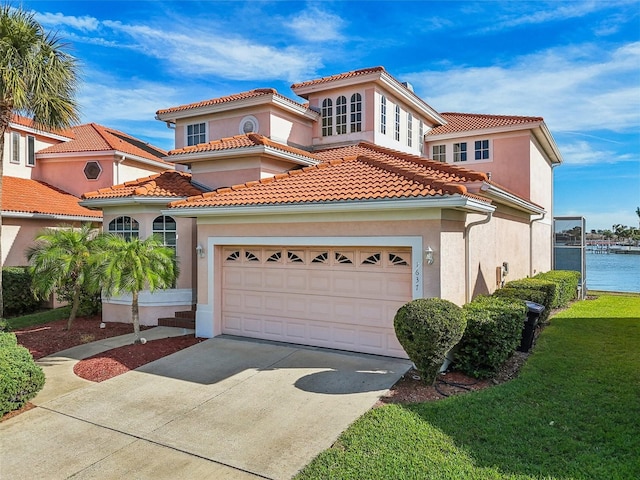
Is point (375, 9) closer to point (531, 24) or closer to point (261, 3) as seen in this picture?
point (261, 3)

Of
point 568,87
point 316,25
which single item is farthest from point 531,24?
point 316,25

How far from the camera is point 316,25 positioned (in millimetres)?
12219

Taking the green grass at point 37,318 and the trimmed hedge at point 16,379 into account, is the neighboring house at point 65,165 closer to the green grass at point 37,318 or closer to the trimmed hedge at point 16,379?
the green grass at point 37,318

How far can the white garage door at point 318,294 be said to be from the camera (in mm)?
9164

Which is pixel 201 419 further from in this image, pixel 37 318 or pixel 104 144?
pixel 104 144

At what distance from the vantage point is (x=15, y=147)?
70.7 feet

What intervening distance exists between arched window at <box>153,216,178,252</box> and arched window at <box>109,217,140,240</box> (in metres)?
0.74

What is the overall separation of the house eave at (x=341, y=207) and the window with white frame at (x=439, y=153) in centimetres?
1117

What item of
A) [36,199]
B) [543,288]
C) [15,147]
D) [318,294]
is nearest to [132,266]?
[318,294]

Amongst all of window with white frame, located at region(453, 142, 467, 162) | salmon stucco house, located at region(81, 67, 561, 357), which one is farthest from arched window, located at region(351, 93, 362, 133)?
window with white frame, located at region(453, 142, 467, 162)

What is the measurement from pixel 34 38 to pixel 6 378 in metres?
10.9

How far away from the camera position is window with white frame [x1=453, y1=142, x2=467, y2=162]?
1994cm

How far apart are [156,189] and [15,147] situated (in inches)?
538

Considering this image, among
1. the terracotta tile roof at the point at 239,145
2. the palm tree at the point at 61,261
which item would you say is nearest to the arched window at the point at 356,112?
the terracotta tile roof at the point at 239,145
